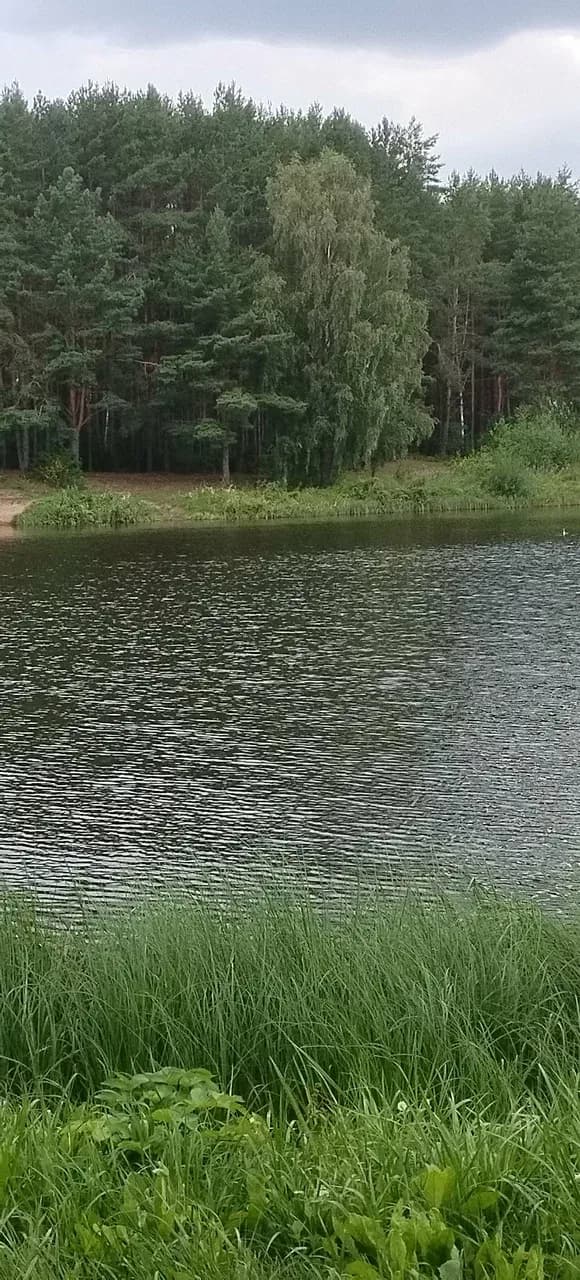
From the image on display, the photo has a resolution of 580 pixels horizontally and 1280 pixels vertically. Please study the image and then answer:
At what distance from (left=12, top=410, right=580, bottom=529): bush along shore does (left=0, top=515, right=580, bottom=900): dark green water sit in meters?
18.4

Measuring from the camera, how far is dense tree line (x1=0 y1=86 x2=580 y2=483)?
51.2 metres

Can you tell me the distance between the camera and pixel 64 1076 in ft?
17.4

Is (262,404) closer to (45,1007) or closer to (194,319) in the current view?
(194,319)

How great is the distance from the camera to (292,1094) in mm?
4672

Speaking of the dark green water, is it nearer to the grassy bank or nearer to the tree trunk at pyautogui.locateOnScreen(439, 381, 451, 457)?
the grassy bank

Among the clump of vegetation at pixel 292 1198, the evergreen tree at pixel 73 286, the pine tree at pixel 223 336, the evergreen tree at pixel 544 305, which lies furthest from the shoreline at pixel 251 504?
the clump of vegetation at pixel 292 1198

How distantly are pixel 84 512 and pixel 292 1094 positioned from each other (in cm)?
4377

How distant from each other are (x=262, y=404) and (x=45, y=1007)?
48802 millimetres

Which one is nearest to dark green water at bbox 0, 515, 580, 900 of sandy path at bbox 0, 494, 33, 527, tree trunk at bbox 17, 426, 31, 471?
sandy path at bbox 0, 494, 33, 527

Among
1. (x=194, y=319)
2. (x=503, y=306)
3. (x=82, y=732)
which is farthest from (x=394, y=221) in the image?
(x=82, y=732)

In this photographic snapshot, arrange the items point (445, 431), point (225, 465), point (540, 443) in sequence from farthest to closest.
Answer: point (445, 431) < point (540, 443) < point (225, 465)

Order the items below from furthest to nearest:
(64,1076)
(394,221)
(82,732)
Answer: (394,221)
(82,732)
(64,1076)

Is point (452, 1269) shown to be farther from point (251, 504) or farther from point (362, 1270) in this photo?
point (251, 504)

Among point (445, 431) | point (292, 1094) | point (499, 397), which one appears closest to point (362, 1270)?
point (292, 1094)
